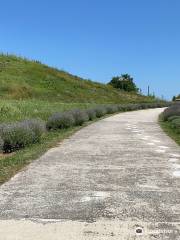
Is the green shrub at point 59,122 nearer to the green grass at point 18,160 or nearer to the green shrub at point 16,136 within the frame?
the green shrub at point 16,136

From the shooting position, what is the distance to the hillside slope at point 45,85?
6038 centimetres

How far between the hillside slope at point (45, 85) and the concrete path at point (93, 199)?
1733 inches

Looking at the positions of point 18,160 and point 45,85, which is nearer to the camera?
point 18,160

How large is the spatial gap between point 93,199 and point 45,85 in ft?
205

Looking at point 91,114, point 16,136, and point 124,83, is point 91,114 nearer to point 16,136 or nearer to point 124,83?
point 16,136

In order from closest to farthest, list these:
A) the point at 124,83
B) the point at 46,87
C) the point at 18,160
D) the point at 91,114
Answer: the point at 18,160
the point at 91,114
the point at 46,87
the point at 124,83

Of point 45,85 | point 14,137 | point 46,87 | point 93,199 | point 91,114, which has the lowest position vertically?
point 93,199

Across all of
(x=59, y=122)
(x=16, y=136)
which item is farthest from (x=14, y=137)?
(x=59, y=122)

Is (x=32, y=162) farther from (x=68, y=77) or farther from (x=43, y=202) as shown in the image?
(x=68, y=77)

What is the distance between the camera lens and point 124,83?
113 m

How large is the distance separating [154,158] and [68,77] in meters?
69.8

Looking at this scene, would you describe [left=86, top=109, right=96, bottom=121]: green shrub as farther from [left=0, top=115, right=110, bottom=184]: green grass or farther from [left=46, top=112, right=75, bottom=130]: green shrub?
[left=0, top=115, right=110, bottom=184]: green grass

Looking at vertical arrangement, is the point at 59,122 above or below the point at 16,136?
below

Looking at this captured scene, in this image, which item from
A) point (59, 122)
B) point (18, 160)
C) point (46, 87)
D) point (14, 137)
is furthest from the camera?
point (46, 87)
